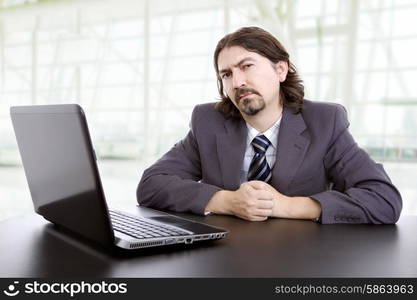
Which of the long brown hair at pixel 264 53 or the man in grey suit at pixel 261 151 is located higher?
the long brown hair at pixel 264 53

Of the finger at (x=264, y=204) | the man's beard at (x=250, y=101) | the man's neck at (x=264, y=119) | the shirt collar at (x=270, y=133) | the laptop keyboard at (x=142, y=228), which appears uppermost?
the man's beard at (x=250, y=101)

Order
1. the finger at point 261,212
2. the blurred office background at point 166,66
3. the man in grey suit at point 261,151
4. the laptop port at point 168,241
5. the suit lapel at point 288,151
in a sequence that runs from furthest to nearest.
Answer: the blurred office background at point 166,66 < the suit lapel at point 288,151 < the man in grey suit at point 261,151 < the finger at point 261,212 < the laptop port at point 168,241

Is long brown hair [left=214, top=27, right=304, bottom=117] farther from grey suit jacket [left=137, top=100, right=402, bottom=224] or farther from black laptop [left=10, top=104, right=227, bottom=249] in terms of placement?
black laptop [left=10, top=104, right=227, bottom=249]

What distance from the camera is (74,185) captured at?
3.10 ft

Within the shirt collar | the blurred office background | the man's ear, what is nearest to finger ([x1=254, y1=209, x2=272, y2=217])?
the shirt collar

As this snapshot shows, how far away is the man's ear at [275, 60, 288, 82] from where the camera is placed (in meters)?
1.94

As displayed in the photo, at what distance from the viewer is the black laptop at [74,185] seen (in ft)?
2.85

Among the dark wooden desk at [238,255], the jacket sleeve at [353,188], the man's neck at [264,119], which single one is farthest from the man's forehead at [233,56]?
the dark wooden desk at [238,255]

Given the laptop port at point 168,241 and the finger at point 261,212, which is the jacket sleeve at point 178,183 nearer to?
the finger at point 261,212

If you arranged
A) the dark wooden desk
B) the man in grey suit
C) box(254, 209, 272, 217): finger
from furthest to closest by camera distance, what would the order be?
the man in grey suit
box(254, 209, 272, 217): finger
the dark wooden desk

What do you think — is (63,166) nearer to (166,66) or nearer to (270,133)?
(270,133)

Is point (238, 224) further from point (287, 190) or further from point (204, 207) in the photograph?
point (287, 190)

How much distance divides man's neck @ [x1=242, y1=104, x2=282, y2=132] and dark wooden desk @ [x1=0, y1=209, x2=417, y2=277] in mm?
694

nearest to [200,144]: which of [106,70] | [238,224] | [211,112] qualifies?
[211,112]
